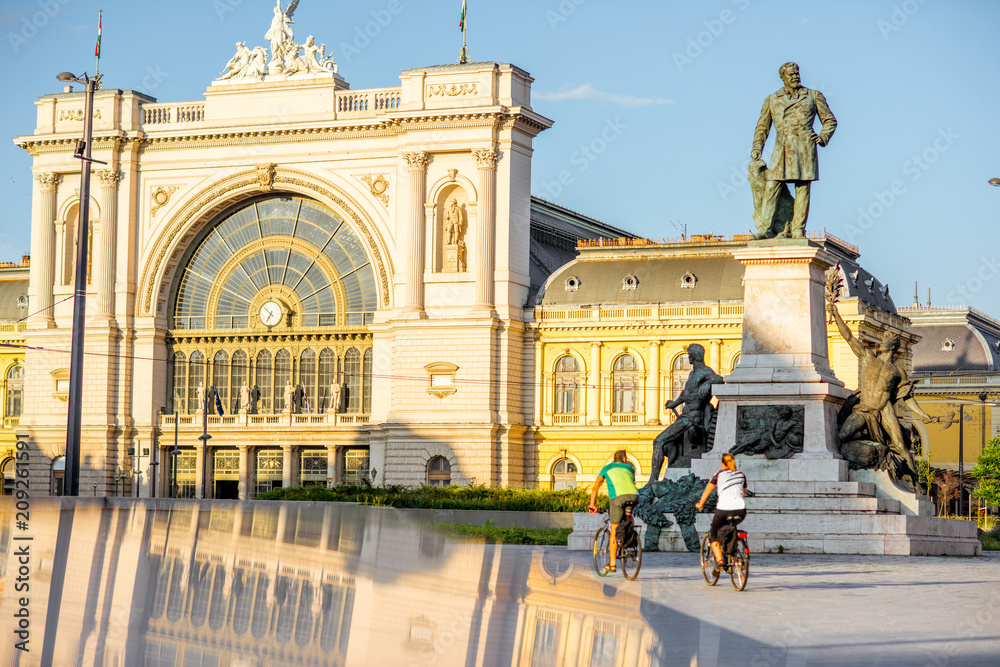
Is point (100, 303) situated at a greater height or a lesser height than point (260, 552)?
greater

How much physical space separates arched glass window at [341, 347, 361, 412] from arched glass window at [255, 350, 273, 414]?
4.18m

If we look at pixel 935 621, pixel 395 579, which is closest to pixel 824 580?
pixel 935 621

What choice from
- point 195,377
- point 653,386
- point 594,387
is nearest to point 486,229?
point 594,387

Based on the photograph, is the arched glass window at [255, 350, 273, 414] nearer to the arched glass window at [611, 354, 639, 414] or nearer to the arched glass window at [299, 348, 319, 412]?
the arched glass window at [299, 348, 319, 412]

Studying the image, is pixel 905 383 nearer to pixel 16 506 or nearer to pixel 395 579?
pixel 395 579

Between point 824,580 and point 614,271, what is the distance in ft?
164

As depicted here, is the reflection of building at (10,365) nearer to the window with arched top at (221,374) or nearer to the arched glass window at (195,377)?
the arched glass window at (195,377)

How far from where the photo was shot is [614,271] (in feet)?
232

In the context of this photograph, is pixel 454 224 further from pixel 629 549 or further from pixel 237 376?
pixel 629 549

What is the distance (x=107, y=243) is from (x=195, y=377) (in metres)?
7.88

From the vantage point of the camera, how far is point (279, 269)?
74.4m

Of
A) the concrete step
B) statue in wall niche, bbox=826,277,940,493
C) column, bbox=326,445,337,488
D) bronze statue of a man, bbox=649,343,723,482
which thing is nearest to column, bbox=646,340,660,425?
column, bbox=326,445,337,488

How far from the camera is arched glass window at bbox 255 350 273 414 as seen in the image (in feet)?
243

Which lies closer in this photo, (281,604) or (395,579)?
(281,604)
